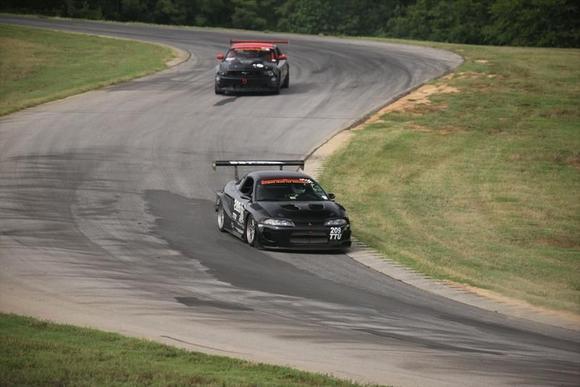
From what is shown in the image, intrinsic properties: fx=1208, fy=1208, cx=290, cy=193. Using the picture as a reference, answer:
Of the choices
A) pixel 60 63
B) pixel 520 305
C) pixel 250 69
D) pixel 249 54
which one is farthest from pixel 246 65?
pixel 520 305

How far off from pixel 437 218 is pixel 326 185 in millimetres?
4219

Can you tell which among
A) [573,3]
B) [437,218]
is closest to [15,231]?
[437,218]

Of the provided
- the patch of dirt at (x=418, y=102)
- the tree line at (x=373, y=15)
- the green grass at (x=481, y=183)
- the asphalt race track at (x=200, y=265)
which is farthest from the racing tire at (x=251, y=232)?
the tree line at (x=373, y=15)

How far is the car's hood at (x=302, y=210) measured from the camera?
2311cm

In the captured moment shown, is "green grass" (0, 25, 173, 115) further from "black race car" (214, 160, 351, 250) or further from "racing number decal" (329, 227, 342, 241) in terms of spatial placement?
"racing number decal" (329, 227, 342, 241)

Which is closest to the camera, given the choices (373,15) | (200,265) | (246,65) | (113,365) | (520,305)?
(113,365)

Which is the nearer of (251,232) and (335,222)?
(335,222)

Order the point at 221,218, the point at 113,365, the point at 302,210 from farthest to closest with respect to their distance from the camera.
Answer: the point at 221,218 < the point at 302,210 < the point at 113,365

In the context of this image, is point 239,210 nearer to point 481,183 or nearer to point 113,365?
point 481,183

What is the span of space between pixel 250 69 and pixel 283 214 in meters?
20.3

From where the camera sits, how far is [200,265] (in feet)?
69.6

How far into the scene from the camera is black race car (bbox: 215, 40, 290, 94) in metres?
42.9

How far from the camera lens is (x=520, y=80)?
46719mm

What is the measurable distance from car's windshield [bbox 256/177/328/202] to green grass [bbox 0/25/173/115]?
18035 millimetres
